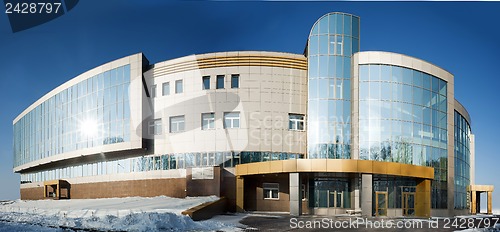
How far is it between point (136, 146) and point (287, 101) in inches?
525

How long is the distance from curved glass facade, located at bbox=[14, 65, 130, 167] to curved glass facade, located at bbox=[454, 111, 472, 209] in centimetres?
2905

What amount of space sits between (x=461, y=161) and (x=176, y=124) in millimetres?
26036

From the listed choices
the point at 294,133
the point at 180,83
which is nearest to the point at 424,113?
the point at 294,133

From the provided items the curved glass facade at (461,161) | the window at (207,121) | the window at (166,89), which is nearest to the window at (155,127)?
the window at (166,89)

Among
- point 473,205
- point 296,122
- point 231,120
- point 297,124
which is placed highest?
point 231,120

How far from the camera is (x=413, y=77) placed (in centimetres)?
3547

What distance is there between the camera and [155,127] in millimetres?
38156

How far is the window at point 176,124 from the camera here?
36.8 m

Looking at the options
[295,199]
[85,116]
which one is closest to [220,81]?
[295,199]

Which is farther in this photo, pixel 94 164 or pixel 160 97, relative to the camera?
A: pixel 94 164

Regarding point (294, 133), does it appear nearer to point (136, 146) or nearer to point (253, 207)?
point (253, 207)

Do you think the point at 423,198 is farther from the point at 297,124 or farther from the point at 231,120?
the point at 231,120

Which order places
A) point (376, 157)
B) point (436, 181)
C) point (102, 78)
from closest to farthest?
1. point (376, 157)
2. point (436, 181)
3. point (102, 78)

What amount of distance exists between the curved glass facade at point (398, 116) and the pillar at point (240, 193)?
30.2 feet
